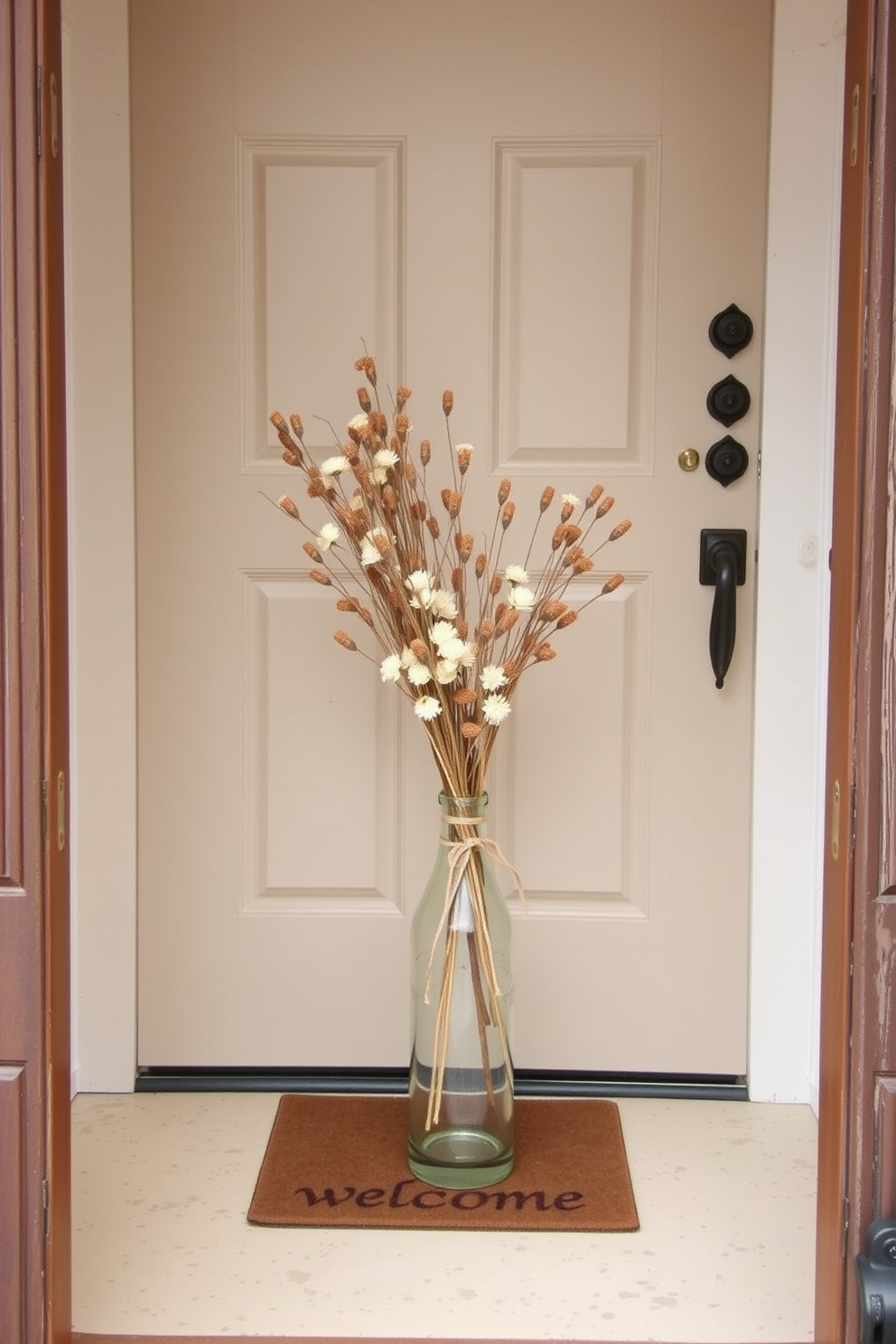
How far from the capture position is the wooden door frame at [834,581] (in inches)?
57.0

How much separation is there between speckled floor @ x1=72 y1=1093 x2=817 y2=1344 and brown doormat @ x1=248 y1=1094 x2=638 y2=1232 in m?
0.03

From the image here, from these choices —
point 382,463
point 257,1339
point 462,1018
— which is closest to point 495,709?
point 382,463

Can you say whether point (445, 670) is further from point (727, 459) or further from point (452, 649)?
point (727, 459)

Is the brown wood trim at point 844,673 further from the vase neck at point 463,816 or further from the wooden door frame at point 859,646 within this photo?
the vase neck at point 463,816

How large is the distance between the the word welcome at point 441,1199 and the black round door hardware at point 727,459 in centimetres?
114

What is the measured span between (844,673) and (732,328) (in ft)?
2.95

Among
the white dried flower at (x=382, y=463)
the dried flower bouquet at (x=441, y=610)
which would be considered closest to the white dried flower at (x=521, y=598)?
the dried flower bouquet at (x=441, y=610)

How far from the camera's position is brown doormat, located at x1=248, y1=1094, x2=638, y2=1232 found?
193cm

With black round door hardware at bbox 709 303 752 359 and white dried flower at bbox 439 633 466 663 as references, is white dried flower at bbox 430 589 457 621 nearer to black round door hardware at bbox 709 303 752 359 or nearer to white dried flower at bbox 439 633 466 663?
white dried flower at bbox 439 633 466 663

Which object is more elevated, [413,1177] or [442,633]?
[442,633]

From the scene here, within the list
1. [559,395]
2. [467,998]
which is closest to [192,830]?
[467,998]

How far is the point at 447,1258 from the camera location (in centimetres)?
185

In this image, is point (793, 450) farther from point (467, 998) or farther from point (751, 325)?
point (467, 998)

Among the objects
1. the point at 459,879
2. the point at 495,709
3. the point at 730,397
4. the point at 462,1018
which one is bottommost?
the point at 462,1018
